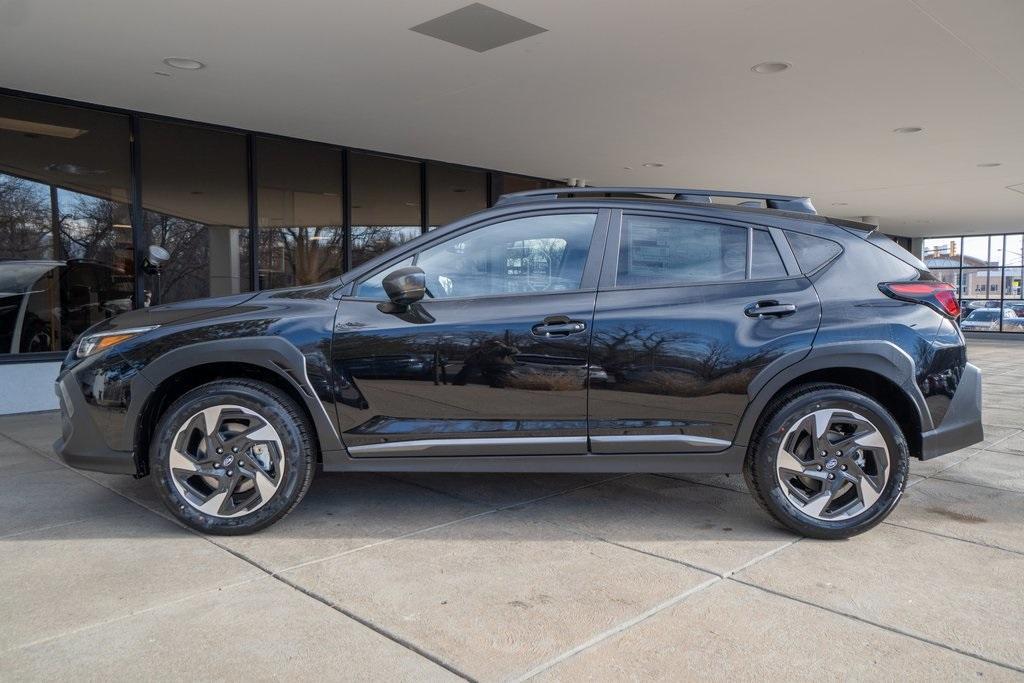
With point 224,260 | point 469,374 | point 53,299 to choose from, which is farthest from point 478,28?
point 53,299

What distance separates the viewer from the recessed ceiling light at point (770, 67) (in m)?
6.82

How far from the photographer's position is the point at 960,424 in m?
3.58

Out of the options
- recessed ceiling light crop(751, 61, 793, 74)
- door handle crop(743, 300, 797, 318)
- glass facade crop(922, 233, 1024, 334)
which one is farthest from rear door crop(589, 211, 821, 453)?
glass facade crop(922, 233, 1024, 334)

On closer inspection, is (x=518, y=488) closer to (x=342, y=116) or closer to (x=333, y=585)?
(x=333, y=585)

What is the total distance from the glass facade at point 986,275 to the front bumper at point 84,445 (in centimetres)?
2807

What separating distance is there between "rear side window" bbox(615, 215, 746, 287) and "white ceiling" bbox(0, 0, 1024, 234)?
103 inches

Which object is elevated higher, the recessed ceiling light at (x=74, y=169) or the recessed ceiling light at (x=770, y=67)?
the recessed ceiling light at (x=770, y=67)

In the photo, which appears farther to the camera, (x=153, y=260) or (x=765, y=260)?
(x=153, y=260)

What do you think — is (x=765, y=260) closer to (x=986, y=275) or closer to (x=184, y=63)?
(x=184, y=63)

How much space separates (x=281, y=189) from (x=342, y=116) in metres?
1.73

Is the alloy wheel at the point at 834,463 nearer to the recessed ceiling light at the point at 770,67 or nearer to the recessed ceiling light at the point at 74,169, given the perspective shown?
the recessed ceiling light at the point at 770,67

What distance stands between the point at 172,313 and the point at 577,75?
4828 millimetres

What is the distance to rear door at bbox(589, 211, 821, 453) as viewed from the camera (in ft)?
11.3

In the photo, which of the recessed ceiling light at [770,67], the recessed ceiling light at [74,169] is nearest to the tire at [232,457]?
the recessed ceiling light at [770,67]
